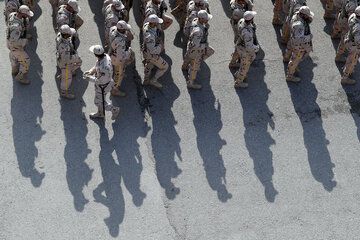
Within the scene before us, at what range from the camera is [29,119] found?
34.8 ft

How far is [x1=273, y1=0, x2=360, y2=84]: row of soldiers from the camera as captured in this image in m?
10.9

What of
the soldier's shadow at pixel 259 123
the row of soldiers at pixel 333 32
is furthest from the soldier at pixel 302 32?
the soldier's shadow at pixel 259 123

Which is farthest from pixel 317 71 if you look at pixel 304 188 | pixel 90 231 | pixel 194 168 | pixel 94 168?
pixel 90 231

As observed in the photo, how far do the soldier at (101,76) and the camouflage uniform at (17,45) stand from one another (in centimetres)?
159

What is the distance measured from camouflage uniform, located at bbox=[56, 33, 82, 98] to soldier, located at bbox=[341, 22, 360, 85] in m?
5.69

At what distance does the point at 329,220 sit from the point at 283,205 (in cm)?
87

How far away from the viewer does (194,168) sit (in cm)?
1012

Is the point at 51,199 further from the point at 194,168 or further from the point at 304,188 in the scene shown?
the point at 304,188

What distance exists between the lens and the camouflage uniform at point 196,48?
416 inches

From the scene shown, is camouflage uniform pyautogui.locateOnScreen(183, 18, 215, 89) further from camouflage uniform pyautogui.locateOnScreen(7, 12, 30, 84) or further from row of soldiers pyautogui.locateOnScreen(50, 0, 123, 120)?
camouflage uniform pyautogui.locateOnScreen(7, 12, 30, 84)

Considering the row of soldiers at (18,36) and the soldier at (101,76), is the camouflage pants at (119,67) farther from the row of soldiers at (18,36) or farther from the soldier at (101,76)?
the row of soldiers at (18,36)

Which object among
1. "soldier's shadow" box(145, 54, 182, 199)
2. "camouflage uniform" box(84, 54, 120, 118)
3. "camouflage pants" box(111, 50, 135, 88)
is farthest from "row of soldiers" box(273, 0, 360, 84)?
"camouflage uniform" box(84, 54, 120, 118)

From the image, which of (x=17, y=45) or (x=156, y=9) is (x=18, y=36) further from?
(x=156, y=9)

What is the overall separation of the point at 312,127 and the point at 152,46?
12.4ft
